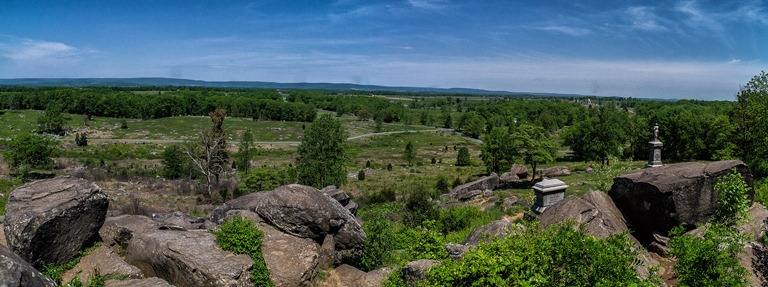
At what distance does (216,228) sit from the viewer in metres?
16.0

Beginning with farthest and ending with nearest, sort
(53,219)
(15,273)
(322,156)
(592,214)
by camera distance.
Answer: (322,156)
(592,214)
(53,219)
(15,273)

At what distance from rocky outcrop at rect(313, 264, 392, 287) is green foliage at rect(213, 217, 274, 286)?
208cm

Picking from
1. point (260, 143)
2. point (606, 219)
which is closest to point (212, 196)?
point (606, 219)

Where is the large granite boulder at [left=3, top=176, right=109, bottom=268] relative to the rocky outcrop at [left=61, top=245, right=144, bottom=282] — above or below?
above

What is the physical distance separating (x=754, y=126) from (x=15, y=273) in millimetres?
38035

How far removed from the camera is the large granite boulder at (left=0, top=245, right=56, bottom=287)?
315 inches

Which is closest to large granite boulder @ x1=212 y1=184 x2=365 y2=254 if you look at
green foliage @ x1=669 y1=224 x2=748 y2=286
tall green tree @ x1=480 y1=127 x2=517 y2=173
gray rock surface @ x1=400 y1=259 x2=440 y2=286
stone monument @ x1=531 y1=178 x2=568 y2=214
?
gray rock surface @ x1=400 y1=259 x2=440 y2=286

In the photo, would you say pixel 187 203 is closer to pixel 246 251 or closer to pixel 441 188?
pixel 441 188

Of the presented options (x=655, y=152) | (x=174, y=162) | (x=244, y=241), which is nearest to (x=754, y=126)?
(x=655, y=152)

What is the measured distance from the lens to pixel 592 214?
14.0 meters

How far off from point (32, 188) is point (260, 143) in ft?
324

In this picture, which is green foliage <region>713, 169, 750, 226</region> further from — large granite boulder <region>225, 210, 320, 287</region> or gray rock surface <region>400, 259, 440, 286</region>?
large granite boulder <region>225, 210, 320, 287</region>

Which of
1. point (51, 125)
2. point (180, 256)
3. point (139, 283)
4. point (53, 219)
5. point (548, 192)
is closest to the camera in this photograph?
point (139, 283)

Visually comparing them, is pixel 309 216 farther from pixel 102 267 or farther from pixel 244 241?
pixel 102 267
